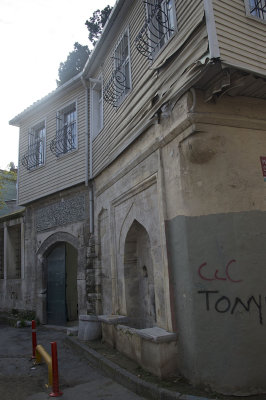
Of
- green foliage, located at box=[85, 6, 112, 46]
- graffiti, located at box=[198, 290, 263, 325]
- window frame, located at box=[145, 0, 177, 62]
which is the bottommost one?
graffiti, located at box=[198, 290, 263, 325]

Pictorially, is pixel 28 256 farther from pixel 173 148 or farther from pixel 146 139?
pixel 173 148

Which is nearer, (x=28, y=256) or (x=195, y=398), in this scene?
(x=195, y=398)

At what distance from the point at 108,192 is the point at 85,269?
8.05ft

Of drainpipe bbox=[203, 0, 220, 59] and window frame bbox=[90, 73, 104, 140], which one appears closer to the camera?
drainpipe bbox=[203, 0, 220, 59]

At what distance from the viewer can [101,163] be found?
8.52m

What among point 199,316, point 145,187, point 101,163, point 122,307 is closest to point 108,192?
point 101,163

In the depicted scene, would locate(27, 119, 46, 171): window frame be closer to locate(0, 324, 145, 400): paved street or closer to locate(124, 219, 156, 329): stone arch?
locate(124, 219, 156, 329): stone arch

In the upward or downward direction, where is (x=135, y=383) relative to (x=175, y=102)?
downward

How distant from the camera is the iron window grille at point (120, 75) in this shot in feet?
23.8

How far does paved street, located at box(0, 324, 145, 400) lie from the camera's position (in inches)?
186

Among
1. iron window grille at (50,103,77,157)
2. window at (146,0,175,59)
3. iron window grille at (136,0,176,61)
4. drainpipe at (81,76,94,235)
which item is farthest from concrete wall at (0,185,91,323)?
window at (146,0,175,59)

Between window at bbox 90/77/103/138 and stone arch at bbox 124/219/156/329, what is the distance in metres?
3.82

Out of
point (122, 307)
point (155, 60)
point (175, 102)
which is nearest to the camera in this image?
point (175, 102)

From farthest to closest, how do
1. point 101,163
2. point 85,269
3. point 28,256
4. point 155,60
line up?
1. point 28,256
2. point 85,269
3. point 101,163
4. point 155,60
